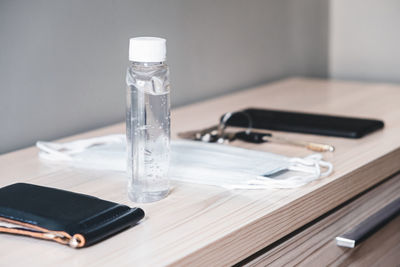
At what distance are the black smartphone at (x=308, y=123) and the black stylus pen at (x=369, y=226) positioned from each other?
0.54 feet

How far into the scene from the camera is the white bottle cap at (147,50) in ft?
2.44

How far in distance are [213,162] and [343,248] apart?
229 mm


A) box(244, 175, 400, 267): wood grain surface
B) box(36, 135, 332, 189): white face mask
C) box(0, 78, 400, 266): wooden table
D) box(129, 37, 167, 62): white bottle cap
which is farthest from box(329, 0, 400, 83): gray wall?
box(129, 37, 167, 62): white bottle cap

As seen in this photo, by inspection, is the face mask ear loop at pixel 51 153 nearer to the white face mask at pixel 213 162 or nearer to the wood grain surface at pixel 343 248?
the white face mask at pixel 213 162

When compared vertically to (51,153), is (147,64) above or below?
above

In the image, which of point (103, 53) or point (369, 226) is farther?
point (103, 53)

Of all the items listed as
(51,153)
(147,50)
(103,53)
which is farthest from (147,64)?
(103,53)

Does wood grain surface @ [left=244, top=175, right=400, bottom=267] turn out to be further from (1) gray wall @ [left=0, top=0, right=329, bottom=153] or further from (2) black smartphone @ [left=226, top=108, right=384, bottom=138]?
(1) gray wall @ [left=0, top=0, right=329, bottom=153]

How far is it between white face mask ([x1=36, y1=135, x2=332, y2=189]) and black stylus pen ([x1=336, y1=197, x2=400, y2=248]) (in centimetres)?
9

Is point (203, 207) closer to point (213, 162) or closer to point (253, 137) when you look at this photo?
point (213, 162)

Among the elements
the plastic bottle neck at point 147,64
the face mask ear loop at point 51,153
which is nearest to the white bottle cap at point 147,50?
the plastic bottle neck at point 147,64

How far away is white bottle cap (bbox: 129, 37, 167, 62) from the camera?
0.74 meters

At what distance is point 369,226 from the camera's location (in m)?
0.95

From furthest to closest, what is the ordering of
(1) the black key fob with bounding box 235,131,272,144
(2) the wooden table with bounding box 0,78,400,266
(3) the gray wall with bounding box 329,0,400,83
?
(3) the gray wall with bounding box 329,0,400,83 < (1) the black key fob with bounding box 235,131,272,144 < (2) the wooden table with bounding box 0,78,400,266
